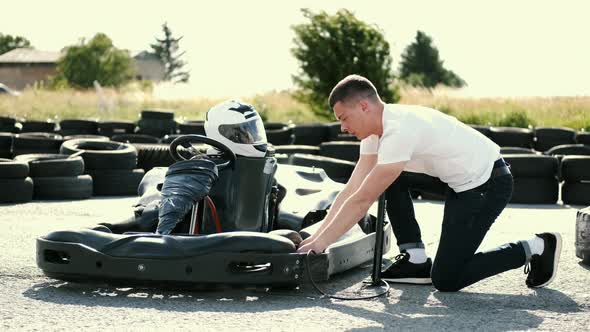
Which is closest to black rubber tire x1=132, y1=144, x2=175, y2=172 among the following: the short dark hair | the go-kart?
the go-kart

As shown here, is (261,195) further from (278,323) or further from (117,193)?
(117,193)

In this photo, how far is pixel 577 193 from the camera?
35.1 ft

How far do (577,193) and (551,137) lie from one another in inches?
172

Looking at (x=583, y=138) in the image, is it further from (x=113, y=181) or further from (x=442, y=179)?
(x=442, y=179)

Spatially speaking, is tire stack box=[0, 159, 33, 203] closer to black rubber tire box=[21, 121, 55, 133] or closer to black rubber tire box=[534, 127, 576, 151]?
black rubber tire box=[21, 121, 55, 133]

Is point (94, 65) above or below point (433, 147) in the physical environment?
above

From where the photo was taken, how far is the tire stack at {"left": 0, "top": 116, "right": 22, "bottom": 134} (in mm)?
16547

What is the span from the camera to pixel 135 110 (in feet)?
94.5

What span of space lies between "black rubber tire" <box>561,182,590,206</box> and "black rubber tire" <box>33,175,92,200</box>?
5155 millimetres

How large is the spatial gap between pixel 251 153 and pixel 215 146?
0.72 ft

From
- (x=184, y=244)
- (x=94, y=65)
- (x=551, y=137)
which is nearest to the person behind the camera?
(x=184, y=244)

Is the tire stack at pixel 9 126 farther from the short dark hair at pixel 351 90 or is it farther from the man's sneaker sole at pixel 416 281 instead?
the short dark hair at pixel 351 90

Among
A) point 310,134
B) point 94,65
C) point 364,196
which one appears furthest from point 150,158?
point 94,65

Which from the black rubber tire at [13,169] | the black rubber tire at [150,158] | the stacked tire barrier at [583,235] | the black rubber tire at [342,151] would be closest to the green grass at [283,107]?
the black rubber tire at [342,151]
